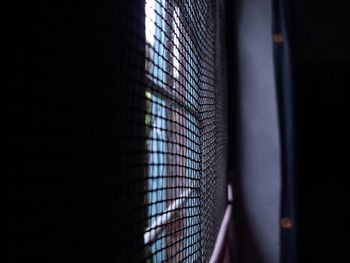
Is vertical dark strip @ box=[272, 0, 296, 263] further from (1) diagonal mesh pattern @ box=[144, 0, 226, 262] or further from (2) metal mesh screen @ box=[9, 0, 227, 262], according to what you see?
(2) metal mesh screen @ box=[9, 0, 227, 262]

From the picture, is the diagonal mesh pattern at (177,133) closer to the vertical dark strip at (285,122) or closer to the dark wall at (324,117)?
the vertical dark strip at (285,122)

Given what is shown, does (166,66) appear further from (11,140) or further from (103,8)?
(11,140)

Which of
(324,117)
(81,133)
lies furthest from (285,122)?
(81,133)

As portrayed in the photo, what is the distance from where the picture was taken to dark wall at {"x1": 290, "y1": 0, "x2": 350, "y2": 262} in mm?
2266

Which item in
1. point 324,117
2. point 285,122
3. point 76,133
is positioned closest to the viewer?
point 76,133

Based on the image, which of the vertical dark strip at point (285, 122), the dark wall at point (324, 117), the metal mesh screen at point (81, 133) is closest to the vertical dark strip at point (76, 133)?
the metal mesh screen at point (81, 133)

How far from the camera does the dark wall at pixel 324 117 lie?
2266 millimetres

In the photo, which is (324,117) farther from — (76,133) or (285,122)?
(76,133)

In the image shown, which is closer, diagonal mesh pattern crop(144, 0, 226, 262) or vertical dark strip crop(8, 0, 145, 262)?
vertical dark strip crop(8, 0, 145, 262)

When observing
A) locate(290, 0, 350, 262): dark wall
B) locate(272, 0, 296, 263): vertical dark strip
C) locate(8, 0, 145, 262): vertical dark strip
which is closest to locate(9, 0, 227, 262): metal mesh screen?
locate(8, 0, 145, 262): vertical dark strip

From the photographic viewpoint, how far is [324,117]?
2.31m

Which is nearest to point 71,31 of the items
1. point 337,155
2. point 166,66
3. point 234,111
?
point 166,66

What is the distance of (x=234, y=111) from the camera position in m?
2.00

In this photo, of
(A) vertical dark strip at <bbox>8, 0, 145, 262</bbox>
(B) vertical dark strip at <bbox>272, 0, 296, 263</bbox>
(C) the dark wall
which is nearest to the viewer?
(A) vertical dark strip at <bbox>8, 0, 145, 262</bbox>
